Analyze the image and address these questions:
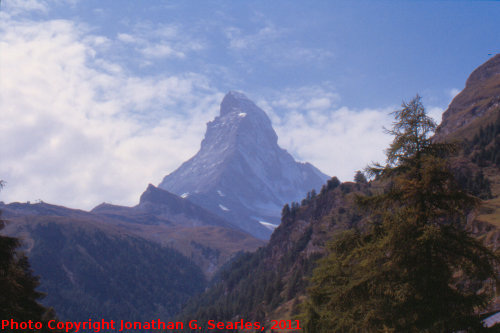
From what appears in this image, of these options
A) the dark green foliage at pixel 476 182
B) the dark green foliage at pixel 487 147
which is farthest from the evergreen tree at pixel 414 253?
the dark green foliage at pixel 487 147

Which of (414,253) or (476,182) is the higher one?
(476,182)

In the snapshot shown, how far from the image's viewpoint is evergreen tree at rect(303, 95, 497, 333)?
45.2ft

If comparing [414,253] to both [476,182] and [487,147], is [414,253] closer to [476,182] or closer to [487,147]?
[476,182]

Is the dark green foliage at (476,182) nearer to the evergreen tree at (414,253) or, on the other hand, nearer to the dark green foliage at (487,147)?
the dark green foliage at (487,147)

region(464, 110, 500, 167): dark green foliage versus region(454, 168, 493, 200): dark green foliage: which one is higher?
region(464, 110, 500, 167): dark green foliage

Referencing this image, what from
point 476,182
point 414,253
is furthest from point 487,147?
point 414,253

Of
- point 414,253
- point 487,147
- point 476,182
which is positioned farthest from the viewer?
point 487,147

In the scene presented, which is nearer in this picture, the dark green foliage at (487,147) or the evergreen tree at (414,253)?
the evergreen tree at (414,253)

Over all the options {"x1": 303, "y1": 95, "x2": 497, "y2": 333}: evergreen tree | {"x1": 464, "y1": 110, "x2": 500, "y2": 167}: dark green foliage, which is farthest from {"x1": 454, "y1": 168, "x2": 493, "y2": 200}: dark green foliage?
{"x1": 303, "y1": 95, "x2": 497, "y2": 333}: evergreen tree

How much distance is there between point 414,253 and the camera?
14.1 metres

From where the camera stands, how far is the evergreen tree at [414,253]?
13789 mm

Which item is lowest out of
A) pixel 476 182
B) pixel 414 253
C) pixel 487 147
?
pixel 414 253

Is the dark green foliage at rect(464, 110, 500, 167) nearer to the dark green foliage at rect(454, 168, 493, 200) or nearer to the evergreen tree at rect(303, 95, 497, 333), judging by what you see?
the dark green foliage at rect(454, 168, 493, 200)

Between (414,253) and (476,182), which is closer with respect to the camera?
(414,253)
